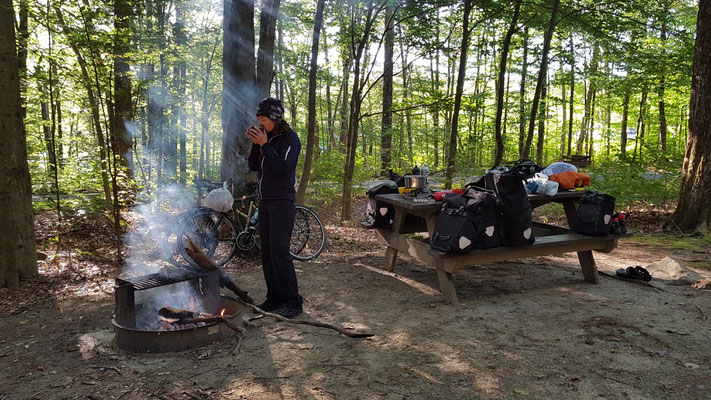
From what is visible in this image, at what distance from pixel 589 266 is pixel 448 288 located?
1.90 metres

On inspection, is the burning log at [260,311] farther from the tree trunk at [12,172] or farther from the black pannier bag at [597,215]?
the black pannier bag at [597,215]

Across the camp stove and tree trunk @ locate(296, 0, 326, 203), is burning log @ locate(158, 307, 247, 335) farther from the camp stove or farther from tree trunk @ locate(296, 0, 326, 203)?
tree trunk @ locate(296, 0, 326, 203)

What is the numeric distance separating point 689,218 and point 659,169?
13.2 feet

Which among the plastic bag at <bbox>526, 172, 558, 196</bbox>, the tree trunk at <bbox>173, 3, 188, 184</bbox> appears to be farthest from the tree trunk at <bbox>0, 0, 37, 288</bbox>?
the tree trunk at <bbox>173, 3, 188, 184</bbox>

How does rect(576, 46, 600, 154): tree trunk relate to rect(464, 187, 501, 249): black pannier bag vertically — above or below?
above

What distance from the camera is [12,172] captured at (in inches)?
203

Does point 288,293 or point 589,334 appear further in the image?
point 288,293

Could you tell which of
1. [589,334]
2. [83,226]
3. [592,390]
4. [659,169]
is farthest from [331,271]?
[659,169]

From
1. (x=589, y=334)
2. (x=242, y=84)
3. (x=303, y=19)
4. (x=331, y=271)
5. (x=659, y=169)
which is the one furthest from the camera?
(x=303, y=19)

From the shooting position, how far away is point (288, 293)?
14.0ft

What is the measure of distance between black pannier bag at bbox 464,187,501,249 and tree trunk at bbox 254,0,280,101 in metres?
3.87

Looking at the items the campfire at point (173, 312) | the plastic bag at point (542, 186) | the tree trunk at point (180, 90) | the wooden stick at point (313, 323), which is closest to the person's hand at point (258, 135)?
the campfire at point (173, 312)

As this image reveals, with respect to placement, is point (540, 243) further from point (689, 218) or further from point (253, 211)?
point (689, 218)

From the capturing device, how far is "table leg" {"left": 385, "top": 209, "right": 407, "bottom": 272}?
5543mm
